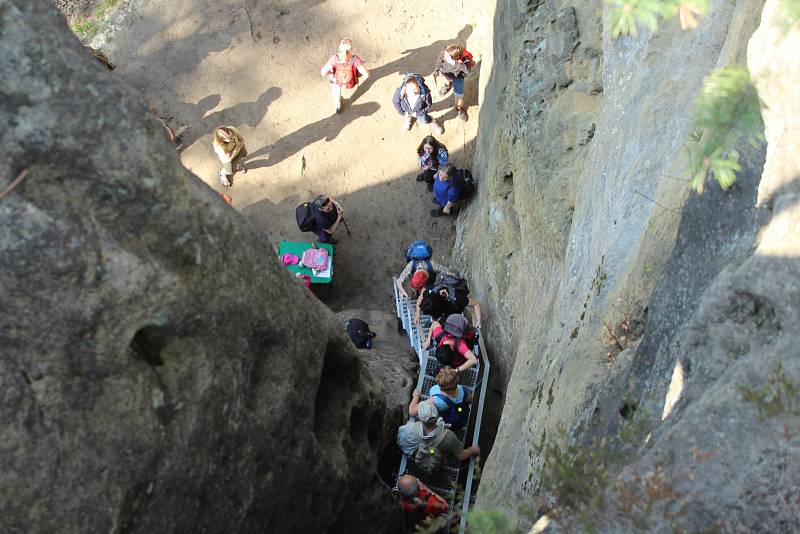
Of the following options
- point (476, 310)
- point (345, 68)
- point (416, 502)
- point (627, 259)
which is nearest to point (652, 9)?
point (627, 259)

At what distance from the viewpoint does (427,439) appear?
6996mm

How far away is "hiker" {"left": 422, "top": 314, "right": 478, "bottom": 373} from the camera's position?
26.8 feet

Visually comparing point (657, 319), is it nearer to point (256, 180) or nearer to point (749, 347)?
point (749, 347)

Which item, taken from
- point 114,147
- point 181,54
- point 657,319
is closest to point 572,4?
point 657,319

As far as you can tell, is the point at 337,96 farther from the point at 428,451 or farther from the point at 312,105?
the point at 428,451

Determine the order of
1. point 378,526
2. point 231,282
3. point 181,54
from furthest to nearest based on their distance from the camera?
point 181,54
point 378,526
point 231,282

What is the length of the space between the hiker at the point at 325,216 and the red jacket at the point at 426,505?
15.9 ft

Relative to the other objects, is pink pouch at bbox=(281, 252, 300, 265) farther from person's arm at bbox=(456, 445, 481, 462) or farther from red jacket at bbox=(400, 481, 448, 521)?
red jacket at bbox=(400, 481, 448, 521)

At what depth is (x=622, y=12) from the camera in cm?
313

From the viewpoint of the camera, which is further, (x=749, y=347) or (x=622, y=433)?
(x=622, y=433)

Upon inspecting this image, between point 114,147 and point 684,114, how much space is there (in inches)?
161

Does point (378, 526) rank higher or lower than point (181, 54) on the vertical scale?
lower

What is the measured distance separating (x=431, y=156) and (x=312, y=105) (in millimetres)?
3009

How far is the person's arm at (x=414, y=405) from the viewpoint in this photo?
7602 millimetres
